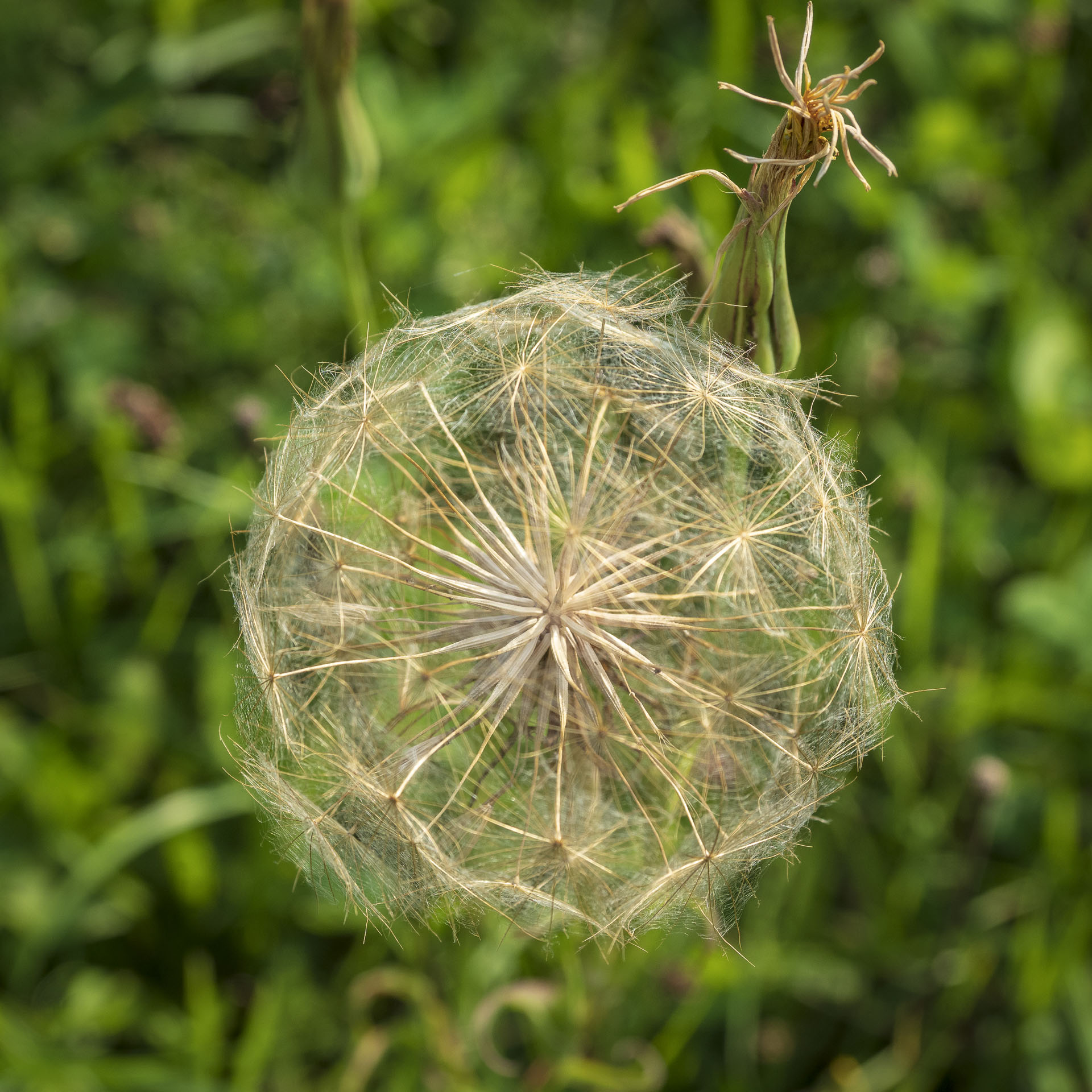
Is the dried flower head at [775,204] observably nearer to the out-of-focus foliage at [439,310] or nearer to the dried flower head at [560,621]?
the dried flower head at [560,621]

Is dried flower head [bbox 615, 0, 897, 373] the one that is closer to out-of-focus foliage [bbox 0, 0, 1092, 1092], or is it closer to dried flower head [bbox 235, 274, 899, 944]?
dried flower head [bbox 235, 274, 899, 944]

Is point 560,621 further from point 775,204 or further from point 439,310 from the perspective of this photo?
point 439,310

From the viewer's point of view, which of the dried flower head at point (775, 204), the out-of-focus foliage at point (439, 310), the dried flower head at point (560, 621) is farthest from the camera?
the out-of-focus foliage at point (439, 310)

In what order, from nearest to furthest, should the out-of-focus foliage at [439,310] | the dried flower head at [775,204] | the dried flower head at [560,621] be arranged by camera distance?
the dried flower head at [775,204] < the dried flower head at [560,621] < the out-of-focus foliage at [439,310]

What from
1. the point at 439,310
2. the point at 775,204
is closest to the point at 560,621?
the point at 775,204

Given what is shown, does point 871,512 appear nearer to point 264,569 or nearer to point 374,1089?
point 264,569

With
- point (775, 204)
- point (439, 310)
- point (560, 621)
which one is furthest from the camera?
point (439, 310)

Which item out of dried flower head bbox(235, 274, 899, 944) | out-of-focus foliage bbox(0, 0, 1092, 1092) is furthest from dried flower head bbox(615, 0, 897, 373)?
→ out-of-focus foliage bbox(0, 0, 1092, 1092)

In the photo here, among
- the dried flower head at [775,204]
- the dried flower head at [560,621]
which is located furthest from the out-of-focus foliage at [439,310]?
the dried flower head at [775,204]

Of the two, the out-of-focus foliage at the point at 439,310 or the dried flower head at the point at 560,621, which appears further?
the out-of-focus foliage at the point at 439,310
